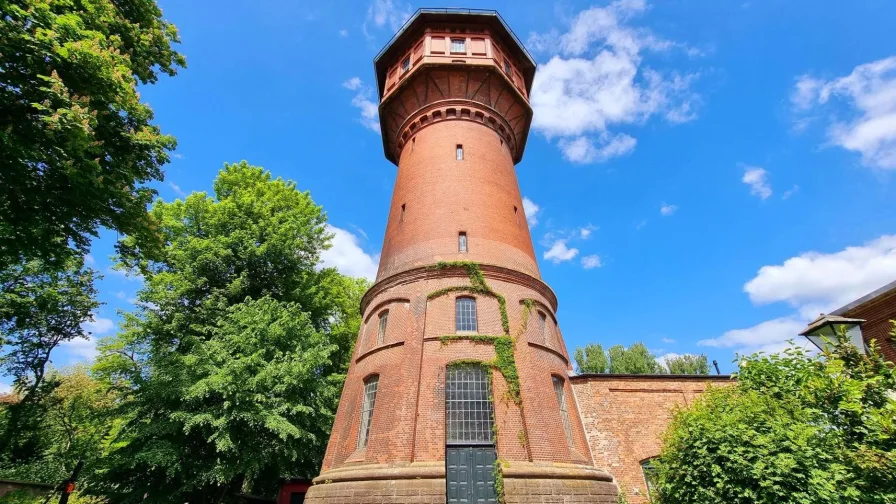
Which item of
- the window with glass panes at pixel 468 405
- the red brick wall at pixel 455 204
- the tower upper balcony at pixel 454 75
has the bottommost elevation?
the window with glass panes at pixel 468 405

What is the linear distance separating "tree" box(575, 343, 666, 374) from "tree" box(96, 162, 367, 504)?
21.8 metres

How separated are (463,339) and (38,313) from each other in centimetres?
1908

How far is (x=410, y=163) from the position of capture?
18.2 metres

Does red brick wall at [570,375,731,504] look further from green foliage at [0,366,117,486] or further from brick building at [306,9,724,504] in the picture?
green foliage at [0,366,117,486]

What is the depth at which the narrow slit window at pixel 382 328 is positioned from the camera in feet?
46.5

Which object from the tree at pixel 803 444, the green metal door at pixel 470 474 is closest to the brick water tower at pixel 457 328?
the green metal door at pixel 470 474

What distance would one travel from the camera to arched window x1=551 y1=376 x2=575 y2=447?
42.5ft

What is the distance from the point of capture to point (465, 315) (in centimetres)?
1368

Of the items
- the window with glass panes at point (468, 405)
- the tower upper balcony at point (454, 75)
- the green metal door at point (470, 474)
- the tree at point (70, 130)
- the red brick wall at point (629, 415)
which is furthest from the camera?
the tower upper balcony at point (454, 75)

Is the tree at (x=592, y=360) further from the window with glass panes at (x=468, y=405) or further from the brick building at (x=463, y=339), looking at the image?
the window with glass panes at (x=468, y=405)

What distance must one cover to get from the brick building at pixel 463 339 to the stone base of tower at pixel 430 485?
3 cm

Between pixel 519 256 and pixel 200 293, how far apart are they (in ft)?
41.4

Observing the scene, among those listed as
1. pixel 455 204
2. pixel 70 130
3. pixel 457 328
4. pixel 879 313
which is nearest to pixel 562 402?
pixel 457 328

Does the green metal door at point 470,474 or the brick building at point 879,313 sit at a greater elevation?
the brick building at point 879,313
